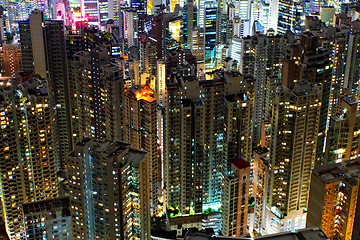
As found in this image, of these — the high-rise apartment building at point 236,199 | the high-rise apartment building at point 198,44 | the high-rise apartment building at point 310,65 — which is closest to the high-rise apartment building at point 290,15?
the high-rise apartment building at point 198,44

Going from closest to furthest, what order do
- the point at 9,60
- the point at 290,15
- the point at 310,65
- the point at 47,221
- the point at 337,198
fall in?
the point at 337,198 → the point at 47,221 → the point at 310,65 → the point at 9,60 → the point at 290,15

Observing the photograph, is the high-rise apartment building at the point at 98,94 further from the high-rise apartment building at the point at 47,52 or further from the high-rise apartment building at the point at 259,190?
the high-rise apartment building at the point at 259,190

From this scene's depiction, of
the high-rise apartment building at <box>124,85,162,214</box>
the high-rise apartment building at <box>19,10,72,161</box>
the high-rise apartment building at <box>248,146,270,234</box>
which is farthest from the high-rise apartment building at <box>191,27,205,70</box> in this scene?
the high-rise apartment building at <box>248,146,270,234</box>

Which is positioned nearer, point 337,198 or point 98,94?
point 337,198

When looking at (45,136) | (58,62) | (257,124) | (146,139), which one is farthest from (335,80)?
(45,136)

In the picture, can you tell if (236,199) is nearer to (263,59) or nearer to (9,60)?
(263,59)

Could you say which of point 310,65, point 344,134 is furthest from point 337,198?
point 310,65
